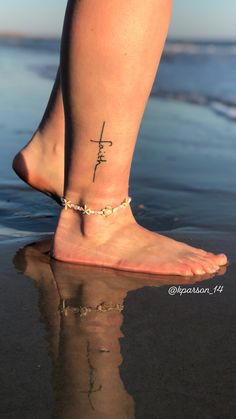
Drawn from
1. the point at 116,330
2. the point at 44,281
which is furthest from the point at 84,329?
the point at 44,281

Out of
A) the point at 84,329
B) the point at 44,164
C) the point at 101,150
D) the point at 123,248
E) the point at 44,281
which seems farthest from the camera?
the point at 44,164

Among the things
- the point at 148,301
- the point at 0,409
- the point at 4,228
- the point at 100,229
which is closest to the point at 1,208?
the point at 4,228

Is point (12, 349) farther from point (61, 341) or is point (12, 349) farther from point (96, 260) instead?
point (96, 260)

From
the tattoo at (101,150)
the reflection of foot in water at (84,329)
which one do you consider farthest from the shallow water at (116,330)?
the tattoo at (101,150)

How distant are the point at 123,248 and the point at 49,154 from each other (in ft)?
1.45

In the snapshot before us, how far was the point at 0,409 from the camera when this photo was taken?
3.13 feet

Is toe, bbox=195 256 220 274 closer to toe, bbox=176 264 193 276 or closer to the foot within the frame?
toe, bbox=176 264 193 276

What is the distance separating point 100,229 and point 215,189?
948 millimetres

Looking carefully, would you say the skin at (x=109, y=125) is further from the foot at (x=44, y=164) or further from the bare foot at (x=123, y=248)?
the foot at (x=44, y=164)

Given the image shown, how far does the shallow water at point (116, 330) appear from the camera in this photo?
3.23 feet

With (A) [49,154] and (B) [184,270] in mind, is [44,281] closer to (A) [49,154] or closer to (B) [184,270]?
(B) [184,270]

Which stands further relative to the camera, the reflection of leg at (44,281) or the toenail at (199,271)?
the toenail at (199,271)

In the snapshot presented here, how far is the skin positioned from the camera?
149 cm

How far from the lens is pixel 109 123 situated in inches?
61.3
